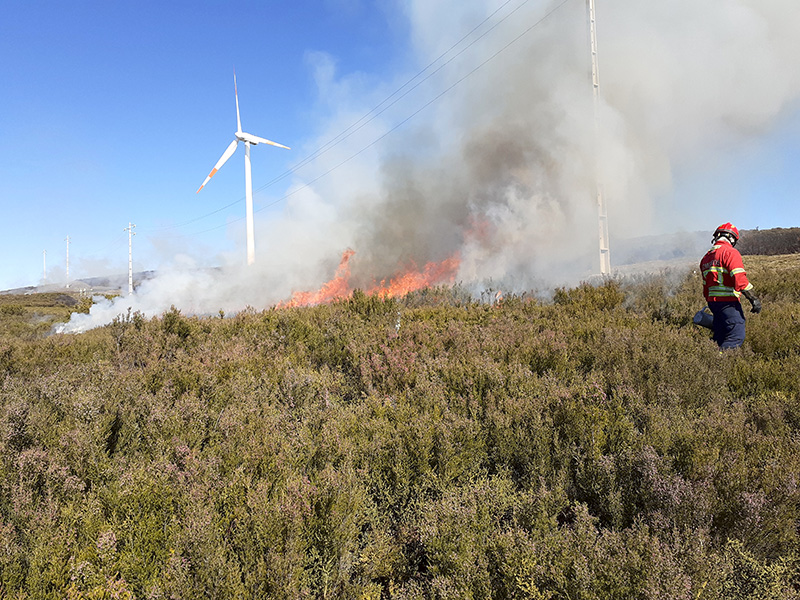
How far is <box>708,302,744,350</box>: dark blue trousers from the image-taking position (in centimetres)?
610

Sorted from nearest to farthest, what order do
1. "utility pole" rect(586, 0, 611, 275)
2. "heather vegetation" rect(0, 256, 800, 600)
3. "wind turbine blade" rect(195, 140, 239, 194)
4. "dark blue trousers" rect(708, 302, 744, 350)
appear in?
1. "heather vegetation" rect(0, 256, 800, 600)
2. "dark blue trousers" rect(708, 302, 744, 350)
3. "utility pole" rect(586, 0, 611, 275)
4. "wind turbine blade" rect(195, 140, 239, 194)

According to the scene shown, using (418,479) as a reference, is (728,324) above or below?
above

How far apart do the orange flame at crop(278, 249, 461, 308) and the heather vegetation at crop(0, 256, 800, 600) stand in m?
15.6

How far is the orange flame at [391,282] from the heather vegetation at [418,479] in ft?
51.3

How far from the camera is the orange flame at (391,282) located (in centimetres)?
2261

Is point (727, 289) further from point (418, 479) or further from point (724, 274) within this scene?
point (418, 479)

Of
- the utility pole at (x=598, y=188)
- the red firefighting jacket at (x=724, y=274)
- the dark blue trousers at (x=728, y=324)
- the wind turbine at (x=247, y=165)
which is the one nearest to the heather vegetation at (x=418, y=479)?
the dark blue trousers at (x=728, y=324)

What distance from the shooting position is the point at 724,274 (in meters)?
6.42

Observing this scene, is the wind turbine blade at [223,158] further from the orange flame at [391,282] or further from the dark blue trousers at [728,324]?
the dark blue trousers at [728,324]

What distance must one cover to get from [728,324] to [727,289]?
21.2 inches

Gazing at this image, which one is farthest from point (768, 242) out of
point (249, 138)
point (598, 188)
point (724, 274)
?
point (249, 138)

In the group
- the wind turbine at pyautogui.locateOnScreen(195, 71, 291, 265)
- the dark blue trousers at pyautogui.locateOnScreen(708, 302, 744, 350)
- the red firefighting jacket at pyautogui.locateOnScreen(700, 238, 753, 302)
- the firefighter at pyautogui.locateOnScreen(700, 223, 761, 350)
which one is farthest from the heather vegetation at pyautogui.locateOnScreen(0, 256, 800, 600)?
the wind turbine at pyautogui.locateOnScreen(195, 71, 291, 265)

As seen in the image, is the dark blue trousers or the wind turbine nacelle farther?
the wind turbine nacelle

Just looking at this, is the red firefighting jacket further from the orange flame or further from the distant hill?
the distant hill
